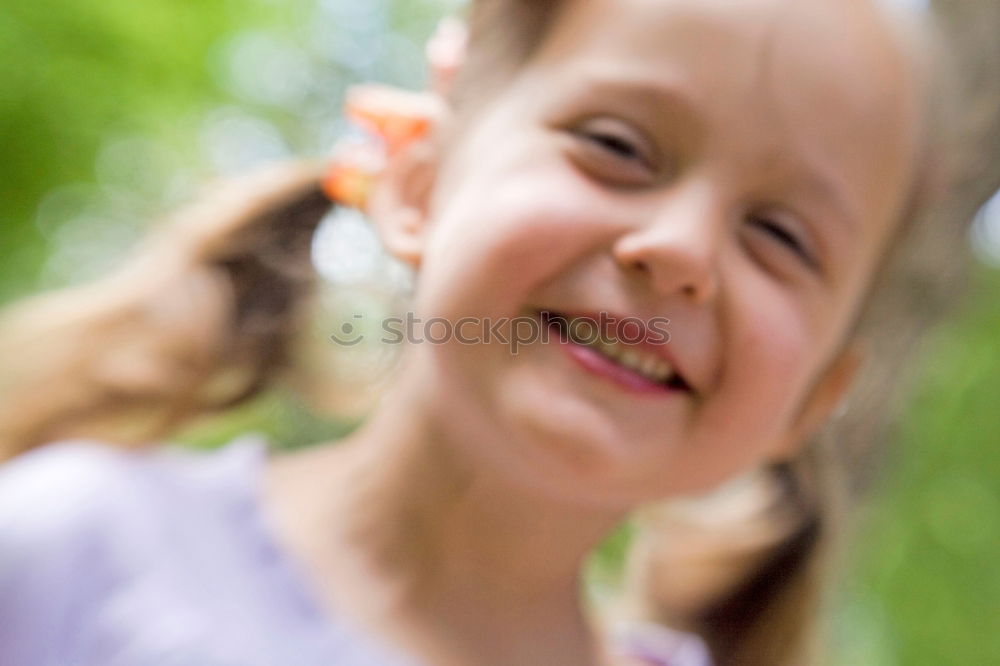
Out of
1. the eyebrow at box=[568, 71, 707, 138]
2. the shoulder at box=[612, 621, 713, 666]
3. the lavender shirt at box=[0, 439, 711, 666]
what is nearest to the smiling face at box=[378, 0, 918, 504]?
the eyebrow at box=[568, 71, 707, 138]

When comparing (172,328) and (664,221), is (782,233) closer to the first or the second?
(664,221)

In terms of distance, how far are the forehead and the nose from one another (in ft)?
0.11

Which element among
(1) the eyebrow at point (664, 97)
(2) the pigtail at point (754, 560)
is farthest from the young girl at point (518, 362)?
(2) the pigtail at point (754, 560)

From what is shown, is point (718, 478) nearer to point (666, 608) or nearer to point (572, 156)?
point (572, 156)

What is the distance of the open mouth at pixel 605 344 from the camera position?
1.39 feet

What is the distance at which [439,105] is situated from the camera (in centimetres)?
54

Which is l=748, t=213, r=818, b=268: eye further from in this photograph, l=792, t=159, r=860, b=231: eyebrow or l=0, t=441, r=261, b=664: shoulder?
l=0, t=441, r=261, b=664: shoulder

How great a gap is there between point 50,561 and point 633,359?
0.92ft

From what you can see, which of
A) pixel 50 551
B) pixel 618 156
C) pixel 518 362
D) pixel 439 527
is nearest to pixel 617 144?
pixel 618 156

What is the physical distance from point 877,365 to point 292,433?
0.51 meters

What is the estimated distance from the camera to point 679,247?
0.41m

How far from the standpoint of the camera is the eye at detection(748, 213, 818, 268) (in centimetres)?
45

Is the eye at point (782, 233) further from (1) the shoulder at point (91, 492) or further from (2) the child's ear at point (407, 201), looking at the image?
(1) the shoulder at point (91, 492)

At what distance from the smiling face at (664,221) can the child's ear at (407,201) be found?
0.04 metres
